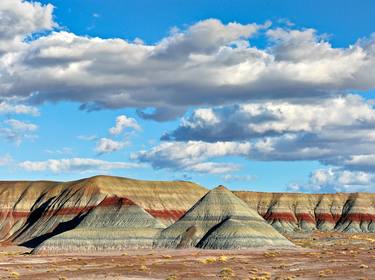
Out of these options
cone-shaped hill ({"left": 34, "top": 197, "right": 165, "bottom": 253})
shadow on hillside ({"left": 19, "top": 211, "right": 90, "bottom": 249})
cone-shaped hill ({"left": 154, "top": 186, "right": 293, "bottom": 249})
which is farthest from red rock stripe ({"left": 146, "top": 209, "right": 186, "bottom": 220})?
cone-shaped hill ({"left": 154, "top": 186, "right": 293, "bottom": 249})

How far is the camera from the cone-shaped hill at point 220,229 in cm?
12394

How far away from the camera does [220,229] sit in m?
128

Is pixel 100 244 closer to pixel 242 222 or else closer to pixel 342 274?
pixel 242 222

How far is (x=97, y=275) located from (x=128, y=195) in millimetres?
122205

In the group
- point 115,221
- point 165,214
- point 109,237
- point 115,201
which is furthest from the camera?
point 165,214

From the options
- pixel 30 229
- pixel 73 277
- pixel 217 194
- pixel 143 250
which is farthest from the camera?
pixel 30 229

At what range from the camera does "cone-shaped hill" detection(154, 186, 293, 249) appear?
123938 millimetres

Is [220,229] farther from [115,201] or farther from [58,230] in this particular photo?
[58,230]

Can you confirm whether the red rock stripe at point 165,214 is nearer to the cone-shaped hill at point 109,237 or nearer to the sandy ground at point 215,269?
the cone-shaped hill at point 109,237

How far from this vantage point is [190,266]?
281 feet

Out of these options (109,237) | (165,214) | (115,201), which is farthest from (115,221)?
(165,214)

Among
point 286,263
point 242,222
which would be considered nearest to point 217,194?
point 242,222

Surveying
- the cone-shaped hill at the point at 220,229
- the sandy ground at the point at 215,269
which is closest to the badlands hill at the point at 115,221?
the cone-shaped hill at the point at 220,229

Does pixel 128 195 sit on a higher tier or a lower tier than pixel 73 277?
higher
